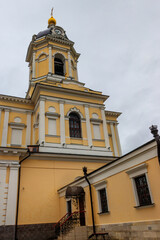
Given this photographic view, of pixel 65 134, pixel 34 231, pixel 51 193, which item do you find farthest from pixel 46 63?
pixel 34 231

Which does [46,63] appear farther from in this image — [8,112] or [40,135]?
[40,135]

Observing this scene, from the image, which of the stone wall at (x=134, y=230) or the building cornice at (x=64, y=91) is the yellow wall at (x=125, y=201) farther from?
the building cornice at (x=64, y=91)

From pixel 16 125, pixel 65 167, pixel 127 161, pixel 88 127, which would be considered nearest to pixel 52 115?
pixel 88 127

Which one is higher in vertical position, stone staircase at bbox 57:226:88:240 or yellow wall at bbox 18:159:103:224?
yellow wall at bbox 18:159:103:224

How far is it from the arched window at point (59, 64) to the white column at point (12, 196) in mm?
13637

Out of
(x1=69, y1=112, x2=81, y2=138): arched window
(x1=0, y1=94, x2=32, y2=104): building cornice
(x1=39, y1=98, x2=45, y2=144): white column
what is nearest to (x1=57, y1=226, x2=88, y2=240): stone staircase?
(x1=39, y1=98, x2=45, y2=144): white column

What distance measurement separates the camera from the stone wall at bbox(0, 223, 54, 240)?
41.6 feet

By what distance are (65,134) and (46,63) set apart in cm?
947

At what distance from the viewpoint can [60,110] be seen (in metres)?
19.5

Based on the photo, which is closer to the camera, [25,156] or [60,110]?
[25,156]

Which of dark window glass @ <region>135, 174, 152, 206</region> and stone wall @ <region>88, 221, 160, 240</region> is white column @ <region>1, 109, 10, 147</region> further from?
dark window glass @ <region>135, 174, 152, 206</region>

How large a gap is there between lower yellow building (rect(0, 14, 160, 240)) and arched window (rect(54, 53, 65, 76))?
11 cm

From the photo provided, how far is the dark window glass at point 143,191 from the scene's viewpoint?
8.46 metres

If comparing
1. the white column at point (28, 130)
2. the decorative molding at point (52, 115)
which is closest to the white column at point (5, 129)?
the white column at point (28, 130)
